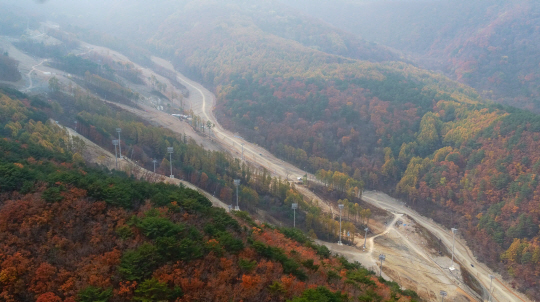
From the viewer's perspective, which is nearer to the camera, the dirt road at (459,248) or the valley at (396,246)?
the valley at (396,246)

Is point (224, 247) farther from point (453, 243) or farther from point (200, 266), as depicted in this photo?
point (453, 243)

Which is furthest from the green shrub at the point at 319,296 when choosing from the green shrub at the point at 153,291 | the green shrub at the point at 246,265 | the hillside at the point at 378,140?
the hillside at the point at 378,140

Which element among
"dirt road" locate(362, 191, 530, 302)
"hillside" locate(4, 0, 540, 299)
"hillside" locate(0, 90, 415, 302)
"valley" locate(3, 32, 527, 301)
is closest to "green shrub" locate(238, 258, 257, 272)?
"hillside" locate(0, 90, 415, 302)

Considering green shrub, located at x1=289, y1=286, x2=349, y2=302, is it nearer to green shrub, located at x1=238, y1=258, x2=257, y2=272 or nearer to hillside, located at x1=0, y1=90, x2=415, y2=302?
hillside, located at x1=0, y1=90, x2=415, y2=302

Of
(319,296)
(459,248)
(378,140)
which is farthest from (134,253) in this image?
(378,140)

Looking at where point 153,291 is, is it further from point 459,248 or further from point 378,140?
point 378,140

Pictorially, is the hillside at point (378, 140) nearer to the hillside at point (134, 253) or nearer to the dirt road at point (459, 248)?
the dirt road at point (459, 248)

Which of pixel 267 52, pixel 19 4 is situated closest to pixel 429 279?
pixel 267 52

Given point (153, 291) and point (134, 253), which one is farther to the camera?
point (134, 253)
